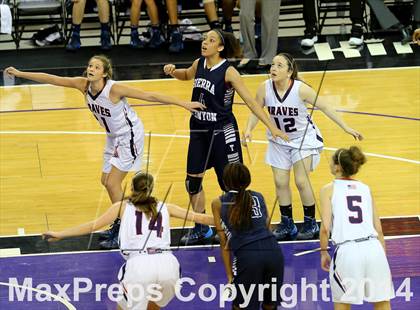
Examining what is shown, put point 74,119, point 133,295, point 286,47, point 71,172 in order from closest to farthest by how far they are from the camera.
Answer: point 133,295 < point 71,172 < point 74,119 < point 286,47

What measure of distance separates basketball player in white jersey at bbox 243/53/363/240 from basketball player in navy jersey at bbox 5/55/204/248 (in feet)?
3.20

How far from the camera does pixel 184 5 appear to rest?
15.6 m

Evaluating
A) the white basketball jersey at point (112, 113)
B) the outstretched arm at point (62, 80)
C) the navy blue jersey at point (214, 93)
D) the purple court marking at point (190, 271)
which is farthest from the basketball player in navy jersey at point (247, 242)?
the outstretched arm at point (62, 80)

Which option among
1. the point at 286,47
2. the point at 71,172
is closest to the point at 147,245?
the point at 71,172

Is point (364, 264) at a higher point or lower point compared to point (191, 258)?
lower

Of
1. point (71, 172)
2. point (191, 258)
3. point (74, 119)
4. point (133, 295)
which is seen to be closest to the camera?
point (133, 295)

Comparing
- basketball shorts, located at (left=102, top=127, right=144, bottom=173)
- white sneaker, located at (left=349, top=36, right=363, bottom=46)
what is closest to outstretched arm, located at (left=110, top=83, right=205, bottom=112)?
basketball shorts, located at (left=102, top=127, right=144, bottom=173)

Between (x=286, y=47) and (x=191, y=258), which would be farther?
(x=286, y=47)

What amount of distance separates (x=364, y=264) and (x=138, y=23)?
27.9 feet

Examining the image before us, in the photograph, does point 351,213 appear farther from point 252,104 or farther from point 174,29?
point 174,29

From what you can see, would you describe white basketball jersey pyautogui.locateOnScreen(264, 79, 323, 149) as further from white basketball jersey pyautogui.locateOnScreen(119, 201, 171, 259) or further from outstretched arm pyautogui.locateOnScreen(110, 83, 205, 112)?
white basketball jersey pyautogui.locateOnScreen(119, 201, 171, 259)

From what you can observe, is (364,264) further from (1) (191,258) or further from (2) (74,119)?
(2) (74,119)

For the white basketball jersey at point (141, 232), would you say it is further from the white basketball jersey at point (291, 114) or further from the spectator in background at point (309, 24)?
the spectator in background at point (309, 24)

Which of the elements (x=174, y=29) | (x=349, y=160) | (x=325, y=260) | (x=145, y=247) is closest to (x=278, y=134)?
(x=349, y=160)
